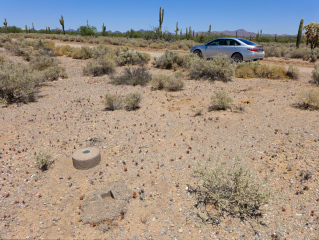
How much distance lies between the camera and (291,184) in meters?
4.64

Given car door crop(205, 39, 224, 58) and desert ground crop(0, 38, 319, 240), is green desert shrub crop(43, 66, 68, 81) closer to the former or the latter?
desert ground crop(0, 38, 319, 240)

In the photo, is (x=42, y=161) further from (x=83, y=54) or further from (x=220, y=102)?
(x=83, y=54)

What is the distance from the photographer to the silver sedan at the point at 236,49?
13.7 metres

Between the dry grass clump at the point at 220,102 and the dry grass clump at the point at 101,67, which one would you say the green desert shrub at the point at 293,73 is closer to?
the dry grass clump at the point at 220,102

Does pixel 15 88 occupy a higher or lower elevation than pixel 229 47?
lower

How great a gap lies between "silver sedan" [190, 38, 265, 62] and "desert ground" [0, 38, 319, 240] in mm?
4567

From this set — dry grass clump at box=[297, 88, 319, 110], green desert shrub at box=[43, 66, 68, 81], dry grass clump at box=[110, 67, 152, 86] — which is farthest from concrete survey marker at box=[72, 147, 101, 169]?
green desert shrub at box=[43, 66, 68, 81]

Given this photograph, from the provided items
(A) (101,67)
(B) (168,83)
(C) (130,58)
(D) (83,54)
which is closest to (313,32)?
(C) (130,58)

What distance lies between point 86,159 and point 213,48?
12811mm

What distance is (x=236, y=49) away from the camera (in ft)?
46.6

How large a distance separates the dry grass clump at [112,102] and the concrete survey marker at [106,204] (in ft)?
14.3

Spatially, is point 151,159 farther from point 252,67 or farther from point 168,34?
point 168,34

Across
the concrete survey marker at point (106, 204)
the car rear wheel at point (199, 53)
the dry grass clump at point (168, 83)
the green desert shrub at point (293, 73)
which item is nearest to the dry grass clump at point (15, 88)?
the dry grass clump at point (168, 83)

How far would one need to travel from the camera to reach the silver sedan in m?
13.7
